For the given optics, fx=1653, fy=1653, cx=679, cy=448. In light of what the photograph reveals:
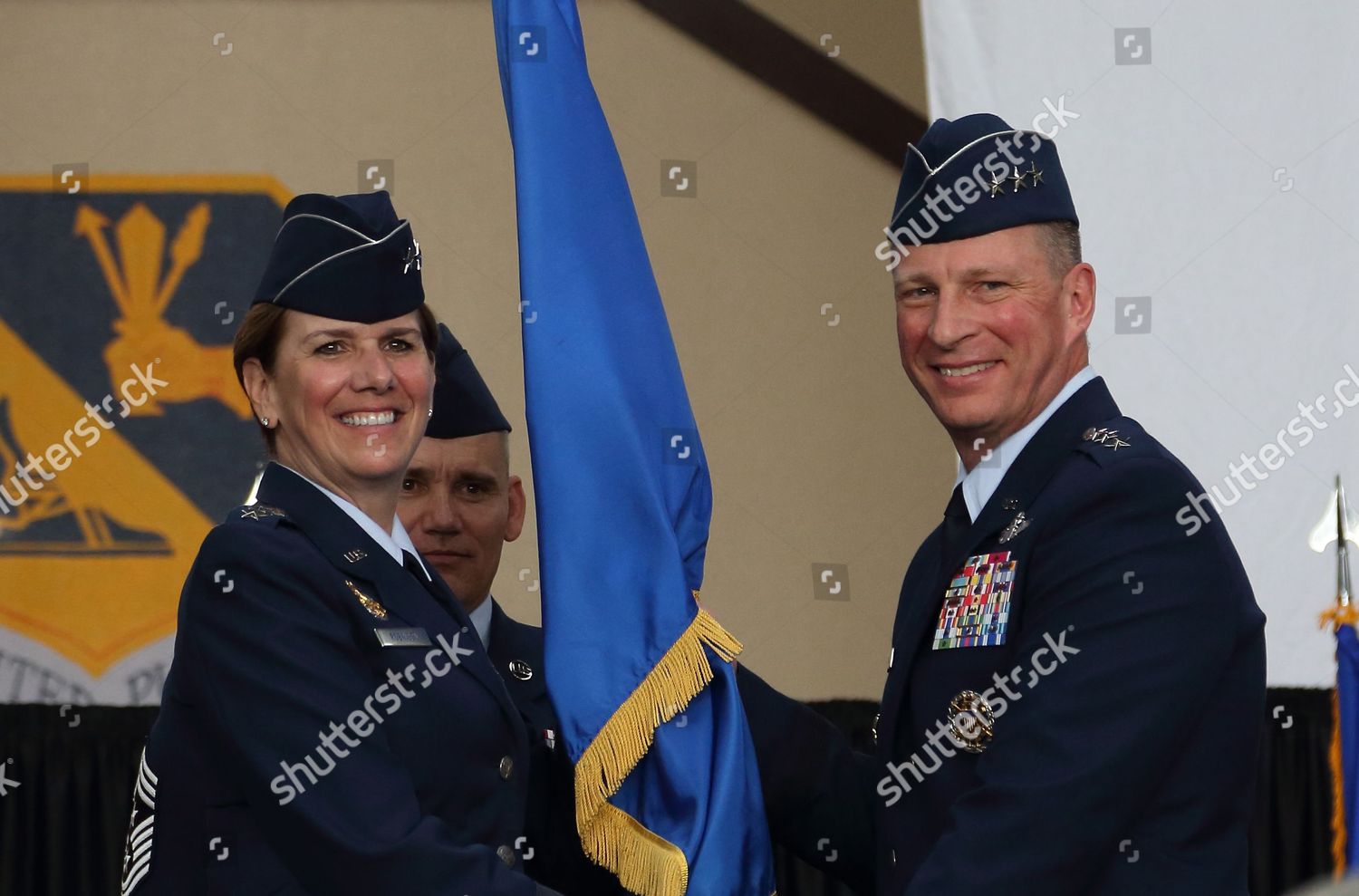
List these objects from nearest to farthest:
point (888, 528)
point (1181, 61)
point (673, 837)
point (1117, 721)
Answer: point (1117, 721) → point (673, 837) → point (1181, 61) → point (888, 528)

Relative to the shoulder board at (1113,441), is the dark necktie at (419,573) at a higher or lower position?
lower

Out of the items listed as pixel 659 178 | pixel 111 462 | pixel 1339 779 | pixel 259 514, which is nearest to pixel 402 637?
pixel 259 514

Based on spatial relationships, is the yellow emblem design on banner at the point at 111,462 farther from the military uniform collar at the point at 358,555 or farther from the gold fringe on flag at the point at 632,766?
the gold fringe on flag at the point at 632,766

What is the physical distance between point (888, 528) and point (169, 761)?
3041mm

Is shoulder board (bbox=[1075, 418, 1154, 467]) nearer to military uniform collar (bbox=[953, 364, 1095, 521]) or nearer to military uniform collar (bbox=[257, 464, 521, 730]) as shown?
military uniform collar (bbox=[953, 364, 1095, 521])

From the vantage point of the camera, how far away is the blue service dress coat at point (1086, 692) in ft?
5.99

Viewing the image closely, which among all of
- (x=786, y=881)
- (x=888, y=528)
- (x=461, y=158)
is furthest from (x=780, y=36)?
(x=786, y=881)

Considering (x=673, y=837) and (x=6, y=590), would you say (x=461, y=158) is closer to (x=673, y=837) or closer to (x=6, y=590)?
(x=6, y=590)

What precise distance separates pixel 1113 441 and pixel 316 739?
3.27 feet

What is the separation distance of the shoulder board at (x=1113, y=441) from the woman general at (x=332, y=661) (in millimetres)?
808

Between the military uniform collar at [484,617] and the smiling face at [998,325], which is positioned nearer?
the smiling face at [998,325]

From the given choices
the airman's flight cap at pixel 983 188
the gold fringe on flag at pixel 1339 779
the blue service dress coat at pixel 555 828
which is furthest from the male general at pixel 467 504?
the gold fringe on flag at pixel 1339 779

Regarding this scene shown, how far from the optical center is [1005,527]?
2.02 meters

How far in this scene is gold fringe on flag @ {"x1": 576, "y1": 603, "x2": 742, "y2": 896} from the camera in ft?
6.95
